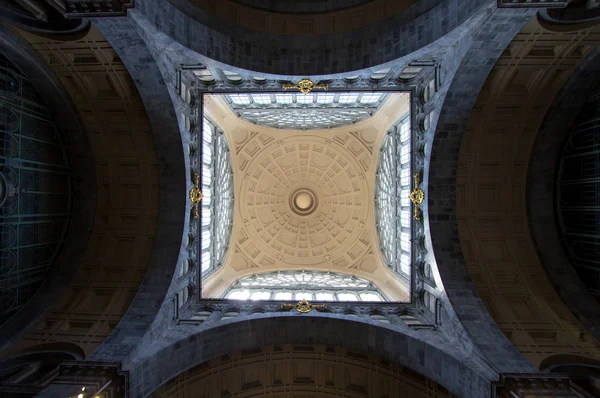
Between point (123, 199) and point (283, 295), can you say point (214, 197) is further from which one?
point (283, 295)

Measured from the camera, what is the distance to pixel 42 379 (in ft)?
49.2

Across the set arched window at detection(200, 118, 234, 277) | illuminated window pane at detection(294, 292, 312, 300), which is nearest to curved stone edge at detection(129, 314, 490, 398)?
illuminated window pane at detection(294, 292, 312, 300)

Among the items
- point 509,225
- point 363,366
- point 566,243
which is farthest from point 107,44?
point 566,243

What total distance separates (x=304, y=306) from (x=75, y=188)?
632 inches

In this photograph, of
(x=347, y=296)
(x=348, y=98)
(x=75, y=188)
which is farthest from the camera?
(x=347, y=296)

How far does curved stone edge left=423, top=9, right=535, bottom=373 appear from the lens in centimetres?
1505

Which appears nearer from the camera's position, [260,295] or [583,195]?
[583,195]

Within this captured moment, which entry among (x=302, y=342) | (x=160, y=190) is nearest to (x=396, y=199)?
(x=302, y=342)

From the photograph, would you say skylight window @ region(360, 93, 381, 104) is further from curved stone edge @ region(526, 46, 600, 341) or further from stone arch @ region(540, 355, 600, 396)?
stone arch @ region(540, 355, 600, 396)

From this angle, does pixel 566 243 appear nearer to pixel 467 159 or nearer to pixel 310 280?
pixel 467 159

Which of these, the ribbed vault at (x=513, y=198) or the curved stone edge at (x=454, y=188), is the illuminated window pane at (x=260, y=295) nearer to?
the curved stone edge at (x=454, y=188)

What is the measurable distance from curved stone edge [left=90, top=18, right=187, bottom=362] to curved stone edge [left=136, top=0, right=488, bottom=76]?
2.15m

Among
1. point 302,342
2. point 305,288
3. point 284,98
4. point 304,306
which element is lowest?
point 302,342

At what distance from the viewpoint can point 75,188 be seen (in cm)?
2100
